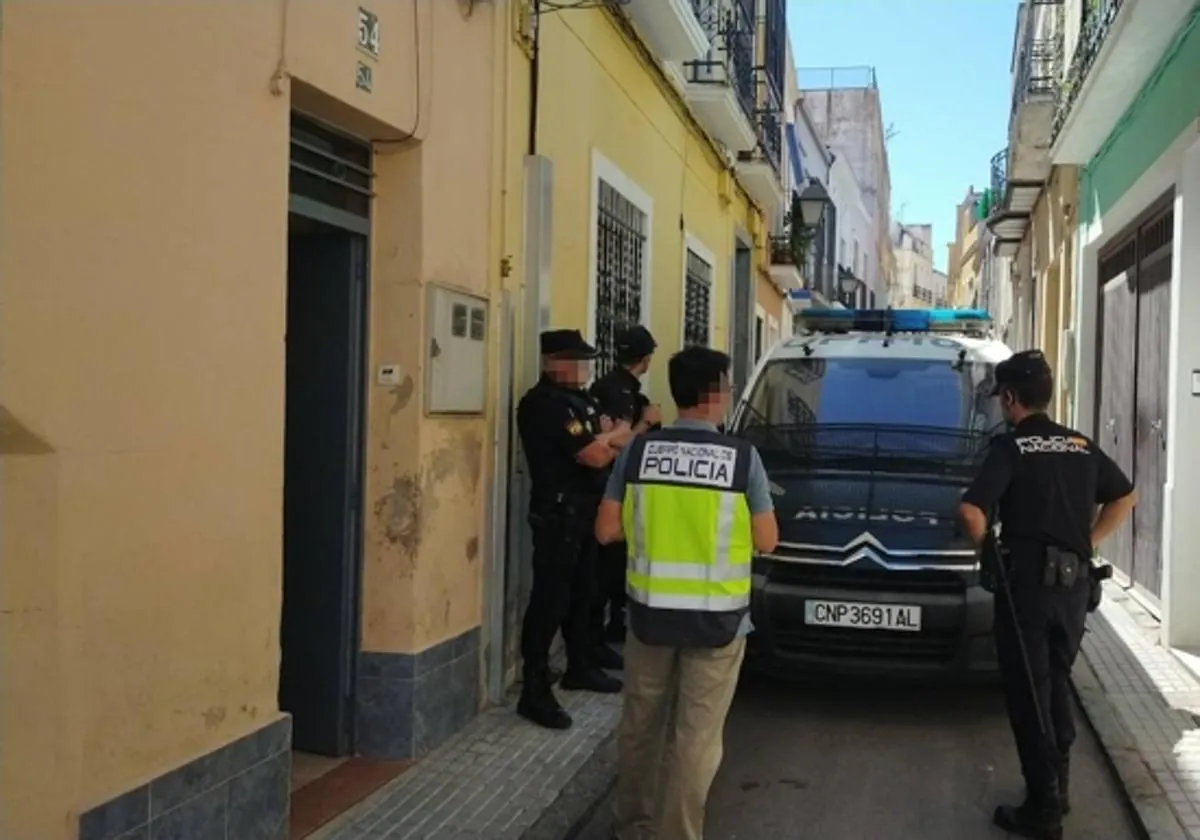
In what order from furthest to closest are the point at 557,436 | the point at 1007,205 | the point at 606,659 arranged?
1. the point at 1007,205
2. the point at 606,659
3. the point at 557,436

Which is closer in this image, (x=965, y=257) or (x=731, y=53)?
(x=731, y=53)

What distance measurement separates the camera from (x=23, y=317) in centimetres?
285

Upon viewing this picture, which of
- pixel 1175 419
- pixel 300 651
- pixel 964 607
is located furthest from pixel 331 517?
pixel 1175 419

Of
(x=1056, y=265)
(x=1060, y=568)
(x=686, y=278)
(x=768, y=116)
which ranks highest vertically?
(x=768, y=116)

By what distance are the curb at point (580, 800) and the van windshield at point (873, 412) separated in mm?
2304

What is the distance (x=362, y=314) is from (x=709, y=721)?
223 centimetres

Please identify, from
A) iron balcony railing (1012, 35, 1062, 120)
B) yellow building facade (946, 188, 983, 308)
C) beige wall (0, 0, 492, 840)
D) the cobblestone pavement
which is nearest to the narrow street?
the cobblestone pavement

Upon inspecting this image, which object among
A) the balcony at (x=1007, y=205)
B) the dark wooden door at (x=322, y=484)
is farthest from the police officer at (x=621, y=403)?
the balcony at (x=1007, y=205)

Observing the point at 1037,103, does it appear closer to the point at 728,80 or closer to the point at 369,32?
the point at 728,80

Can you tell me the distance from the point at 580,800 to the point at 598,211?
4.33 m

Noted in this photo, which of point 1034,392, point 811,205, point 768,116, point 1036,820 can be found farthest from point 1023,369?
point 811,205

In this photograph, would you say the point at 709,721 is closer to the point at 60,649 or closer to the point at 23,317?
the point at 60,649

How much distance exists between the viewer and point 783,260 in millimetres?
18641

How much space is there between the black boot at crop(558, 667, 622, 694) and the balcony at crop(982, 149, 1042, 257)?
12338mm
